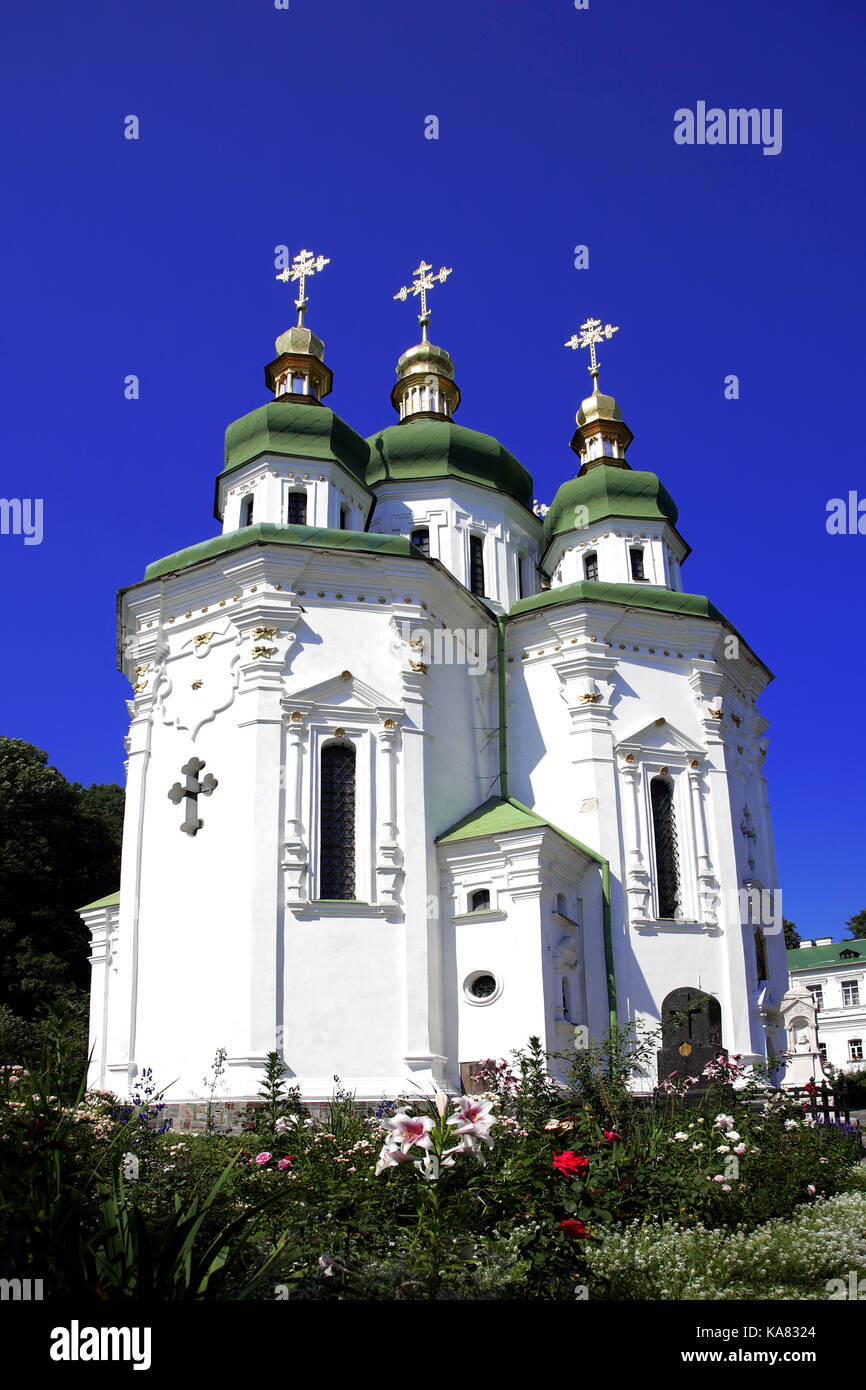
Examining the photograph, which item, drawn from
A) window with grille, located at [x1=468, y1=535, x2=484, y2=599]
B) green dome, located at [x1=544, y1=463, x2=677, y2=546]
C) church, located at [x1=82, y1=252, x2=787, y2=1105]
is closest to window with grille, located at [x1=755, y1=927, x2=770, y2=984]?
church, located at [x1=82, y1=252, x2=787, y2=1105]

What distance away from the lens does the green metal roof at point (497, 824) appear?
16.2 meters

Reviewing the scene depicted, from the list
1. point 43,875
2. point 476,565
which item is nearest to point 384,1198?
point 476,565

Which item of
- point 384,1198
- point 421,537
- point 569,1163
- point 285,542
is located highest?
point 421,537

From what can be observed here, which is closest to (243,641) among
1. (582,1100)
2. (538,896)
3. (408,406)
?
(538,896)

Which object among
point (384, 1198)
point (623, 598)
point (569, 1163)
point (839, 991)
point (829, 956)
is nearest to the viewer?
point (569, 1163)

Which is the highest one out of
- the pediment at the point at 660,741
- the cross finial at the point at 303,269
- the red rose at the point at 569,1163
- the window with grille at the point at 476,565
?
the cross finial at the point at 303,269

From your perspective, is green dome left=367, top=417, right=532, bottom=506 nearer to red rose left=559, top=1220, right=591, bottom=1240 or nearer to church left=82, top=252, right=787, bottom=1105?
church left=82, top=252, right=787, bottom=1105

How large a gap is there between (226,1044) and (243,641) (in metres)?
5.96

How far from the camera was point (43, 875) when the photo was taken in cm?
3131

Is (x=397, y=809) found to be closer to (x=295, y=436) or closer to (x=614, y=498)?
(x=295, y=436)

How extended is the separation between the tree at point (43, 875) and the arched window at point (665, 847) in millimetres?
18190

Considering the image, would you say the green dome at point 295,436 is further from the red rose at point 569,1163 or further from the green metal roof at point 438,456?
the red rose at point 569,1163

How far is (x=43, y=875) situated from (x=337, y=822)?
18.9 m

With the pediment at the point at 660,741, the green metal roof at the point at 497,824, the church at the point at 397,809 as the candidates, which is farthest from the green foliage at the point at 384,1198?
the pediment at the point at 660,741
